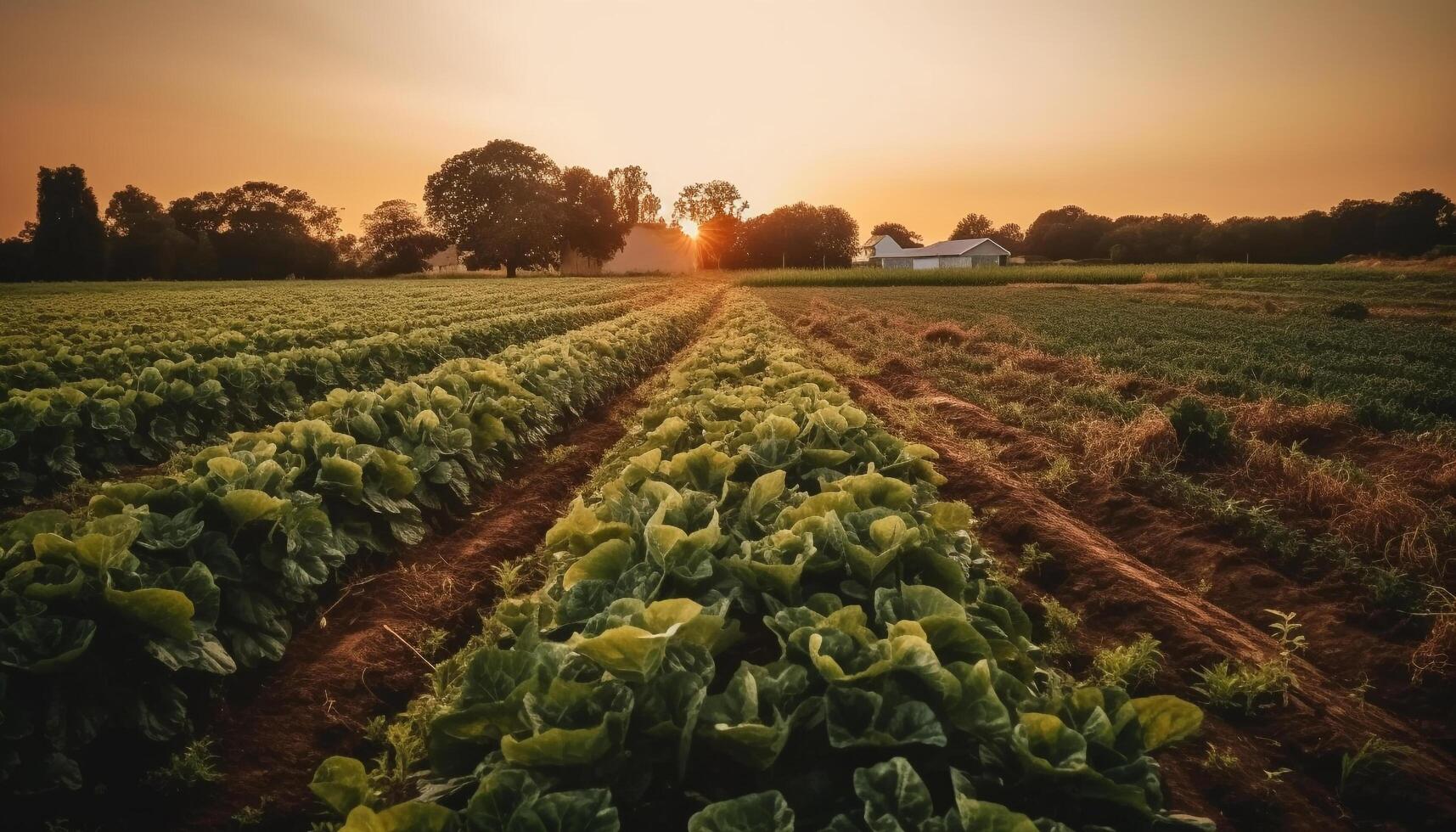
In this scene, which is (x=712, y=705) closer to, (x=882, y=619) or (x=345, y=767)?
(x=882, y=619)

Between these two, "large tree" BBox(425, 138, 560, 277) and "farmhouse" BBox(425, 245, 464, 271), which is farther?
"farmhouse" BBox(425, 245, 464, 271)

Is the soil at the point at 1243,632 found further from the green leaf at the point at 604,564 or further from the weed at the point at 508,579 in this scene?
the weed at the point at 508,579

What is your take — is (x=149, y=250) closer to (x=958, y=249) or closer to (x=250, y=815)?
(x=250, y=815)

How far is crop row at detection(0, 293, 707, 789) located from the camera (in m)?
2.84

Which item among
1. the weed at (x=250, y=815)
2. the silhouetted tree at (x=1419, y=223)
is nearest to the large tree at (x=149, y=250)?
the weed at (x=250, y=815)

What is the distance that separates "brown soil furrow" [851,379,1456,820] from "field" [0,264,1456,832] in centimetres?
3

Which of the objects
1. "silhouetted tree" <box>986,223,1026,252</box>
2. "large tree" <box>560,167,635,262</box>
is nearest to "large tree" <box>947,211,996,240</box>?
"silhouetted tree" <box>986,223,1026,252</box>

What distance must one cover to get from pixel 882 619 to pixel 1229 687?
2.41 m

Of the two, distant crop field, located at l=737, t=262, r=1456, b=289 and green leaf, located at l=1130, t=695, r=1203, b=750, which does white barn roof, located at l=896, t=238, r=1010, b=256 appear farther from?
green leaf, located at l=1130, t=695, r=1203, b=750

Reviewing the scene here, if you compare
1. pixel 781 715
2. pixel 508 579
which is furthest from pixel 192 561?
pixel 781 715

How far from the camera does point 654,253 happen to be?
8719 cm

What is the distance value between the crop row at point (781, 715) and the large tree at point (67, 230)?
86390 millimetres

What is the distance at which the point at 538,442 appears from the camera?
8.25 meters

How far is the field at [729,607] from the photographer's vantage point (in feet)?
5.85
